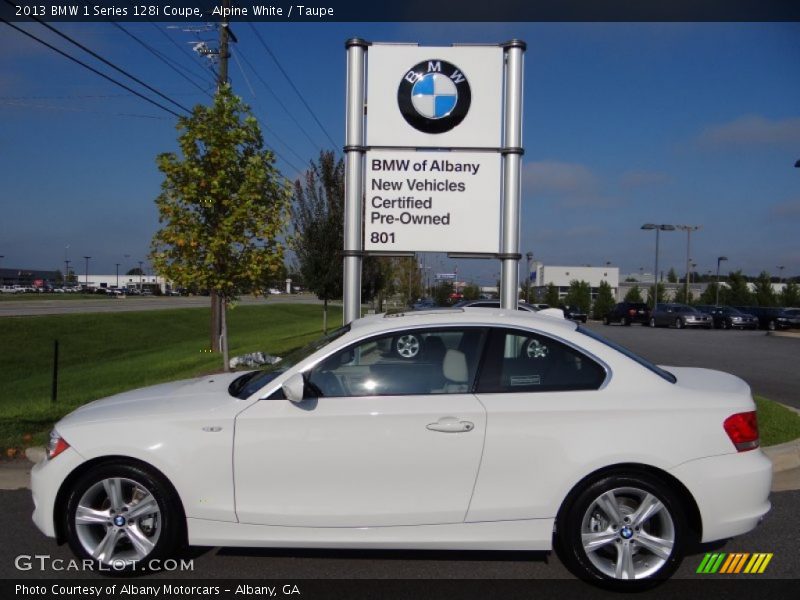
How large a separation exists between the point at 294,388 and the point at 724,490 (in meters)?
2.52

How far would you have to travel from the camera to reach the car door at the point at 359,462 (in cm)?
394

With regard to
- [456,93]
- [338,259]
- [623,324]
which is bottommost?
[623,324]

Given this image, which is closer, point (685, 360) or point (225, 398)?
point (225, 398)

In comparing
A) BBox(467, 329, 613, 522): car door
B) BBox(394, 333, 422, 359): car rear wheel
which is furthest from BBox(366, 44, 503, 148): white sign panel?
BBox(467, 329, 613, 522): car door

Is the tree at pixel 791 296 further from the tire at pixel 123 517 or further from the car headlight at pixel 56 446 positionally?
the car headlight at pixel 56 446

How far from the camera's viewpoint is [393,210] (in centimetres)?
925

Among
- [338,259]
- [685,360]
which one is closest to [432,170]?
[685,360]

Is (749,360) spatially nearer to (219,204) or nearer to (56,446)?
(219,204)

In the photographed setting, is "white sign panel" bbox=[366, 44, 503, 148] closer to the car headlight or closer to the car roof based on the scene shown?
the car roof

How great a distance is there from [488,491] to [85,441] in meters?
2.38

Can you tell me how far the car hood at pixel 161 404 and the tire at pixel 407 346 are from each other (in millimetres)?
1031

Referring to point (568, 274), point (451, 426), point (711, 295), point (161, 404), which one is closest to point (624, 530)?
point (451, 426)

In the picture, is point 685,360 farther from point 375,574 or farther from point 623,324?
point 623,324
